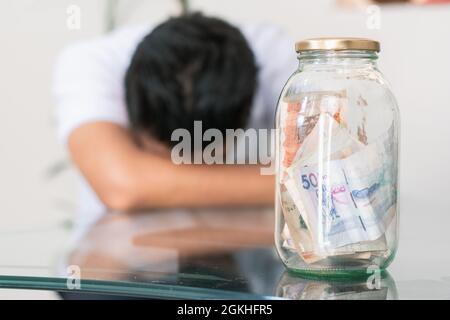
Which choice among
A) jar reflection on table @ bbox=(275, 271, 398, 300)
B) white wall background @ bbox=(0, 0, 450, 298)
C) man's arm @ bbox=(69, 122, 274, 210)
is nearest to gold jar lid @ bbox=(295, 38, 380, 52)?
jar reflection on table @ bbox=(275, 271, 398, 300)

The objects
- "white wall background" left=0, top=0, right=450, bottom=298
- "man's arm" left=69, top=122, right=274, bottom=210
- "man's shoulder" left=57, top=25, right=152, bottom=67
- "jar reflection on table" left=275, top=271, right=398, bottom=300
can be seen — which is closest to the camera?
"jar reflection on table" left=275, top=271, right=398, bottom=300

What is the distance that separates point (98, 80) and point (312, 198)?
1.27m

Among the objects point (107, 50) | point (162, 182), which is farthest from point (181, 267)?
point (107, 50)

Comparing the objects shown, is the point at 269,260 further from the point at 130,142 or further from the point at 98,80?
the point at 98,80

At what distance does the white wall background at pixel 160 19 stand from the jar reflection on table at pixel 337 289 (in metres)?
1.73

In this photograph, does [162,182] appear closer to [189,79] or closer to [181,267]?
[189,79]

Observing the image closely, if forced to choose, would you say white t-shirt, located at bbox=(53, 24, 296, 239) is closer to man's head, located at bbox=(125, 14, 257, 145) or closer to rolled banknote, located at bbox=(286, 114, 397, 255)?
man's head, located at bbox=(125, 14, 257, 145)

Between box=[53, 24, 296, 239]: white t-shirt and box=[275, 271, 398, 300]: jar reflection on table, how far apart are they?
3.57 feet

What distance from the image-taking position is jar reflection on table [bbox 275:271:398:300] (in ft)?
1.99

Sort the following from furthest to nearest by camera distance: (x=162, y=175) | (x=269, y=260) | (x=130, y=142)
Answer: (x=130, y=142)
(x=162, y=175)
(x=269, y=260)

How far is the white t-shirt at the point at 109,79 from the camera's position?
176 cm

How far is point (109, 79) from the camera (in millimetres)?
1843

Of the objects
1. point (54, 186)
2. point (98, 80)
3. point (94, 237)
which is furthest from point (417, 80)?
point (94, 237)

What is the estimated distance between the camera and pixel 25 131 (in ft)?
8.63
